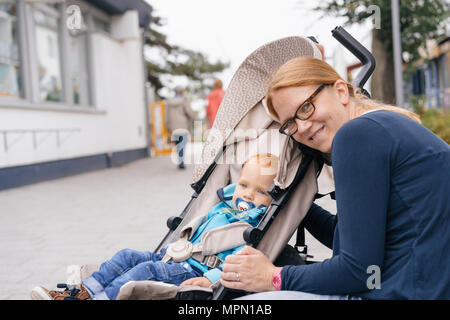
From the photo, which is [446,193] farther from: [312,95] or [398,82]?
[398,82]

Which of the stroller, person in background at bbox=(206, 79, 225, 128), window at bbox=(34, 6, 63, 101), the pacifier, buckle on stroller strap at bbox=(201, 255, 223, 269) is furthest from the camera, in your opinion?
person in background at bbox=(206, 79, 225, 128)

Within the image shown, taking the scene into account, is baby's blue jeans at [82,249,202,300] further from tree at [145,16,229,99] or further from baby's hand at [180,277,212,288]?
tree at [145,16,229,99]

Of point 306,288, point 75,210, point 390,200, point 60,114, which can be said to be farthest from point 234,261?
point 60,114

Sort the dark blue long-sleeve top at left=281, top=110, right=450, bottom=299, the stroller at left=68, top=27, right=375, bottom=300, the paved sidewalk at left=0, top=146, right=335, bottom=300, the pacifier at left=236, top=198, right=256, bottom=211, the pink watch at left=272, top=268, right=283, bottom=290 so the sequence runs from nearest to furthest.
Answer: the dark blue long-sleeve top at left=281, top=110, right=450, bottom=299 → the pink watch at left=272, top=268, right=283, bottom=290 → the stroller at left=68, top=27, right=375, bottom=300 → the pacifier at left=236, top=198, right=256, bottom=211 → the paved sidewalk at left=0, top=146, right=335, bottom=300

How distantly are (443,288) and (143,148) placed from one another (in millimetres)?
15819

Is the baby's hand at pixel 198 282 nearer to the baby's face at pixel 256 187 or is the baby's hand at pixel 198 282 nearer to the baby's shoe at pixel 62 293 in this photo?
the baby's shoe at pixel 62 293

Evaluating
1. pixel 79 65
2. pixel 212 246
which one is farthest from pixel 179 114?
pixel 212 246

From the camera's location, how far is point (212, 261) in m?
2.34

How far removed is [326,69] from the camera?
1.84 meters

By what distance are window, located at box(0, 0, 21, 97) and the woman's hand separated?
8.73 metres

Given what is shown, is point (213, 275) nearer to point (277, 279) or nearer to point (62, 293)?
point (277, 279)

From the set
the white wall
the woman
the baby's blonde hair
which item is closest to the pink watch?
the woman

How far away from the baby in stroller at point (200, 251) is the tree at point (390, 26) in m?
9.36

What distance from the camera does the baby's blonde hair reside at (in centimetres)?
276
